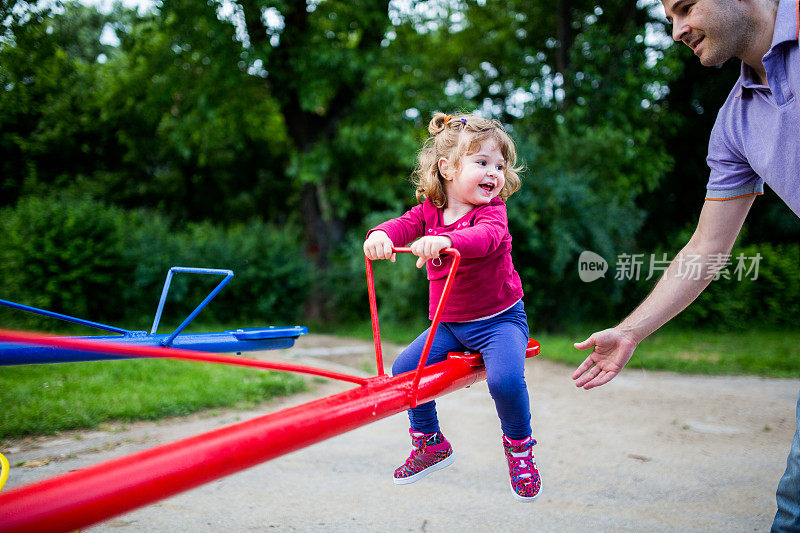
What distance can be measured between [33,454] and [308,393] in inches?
86.1

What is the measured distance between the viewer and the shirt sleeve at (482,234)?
70.6 inches

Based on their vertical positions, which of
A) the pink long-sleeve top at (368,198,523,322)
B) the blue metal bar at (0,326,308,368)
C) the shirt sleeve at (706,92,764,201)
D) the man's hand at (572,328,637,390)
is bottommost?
the man's hand at (572,328,637,390)

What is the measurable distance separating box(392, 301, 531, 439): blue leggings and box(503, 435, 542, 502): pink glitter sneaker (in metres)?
0.03

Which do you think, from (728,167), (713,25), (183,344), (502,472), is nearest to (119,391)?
(183,344)

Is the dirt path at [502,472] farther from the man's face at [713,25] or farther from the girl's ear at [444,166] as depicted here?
the man's face at [713,25]

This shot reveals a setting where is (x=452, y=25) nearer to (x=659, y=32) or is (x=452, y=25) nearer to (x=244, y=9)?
(x=659, y=32)

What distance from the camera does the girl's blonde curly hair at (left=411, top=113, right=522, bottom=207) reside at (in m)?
2.12

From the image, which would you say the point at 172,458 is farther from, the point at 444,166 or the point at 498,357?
the point at 444,166

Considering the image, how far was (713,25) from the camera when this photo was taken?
1.74 m

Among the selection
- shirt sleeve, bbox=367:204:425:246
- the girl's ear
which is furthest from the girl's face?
shirt sleeve, bbox=367:204:425:246

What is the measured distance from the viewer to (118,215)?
31.0 feet

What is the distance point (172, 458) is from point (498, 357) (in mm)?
1091

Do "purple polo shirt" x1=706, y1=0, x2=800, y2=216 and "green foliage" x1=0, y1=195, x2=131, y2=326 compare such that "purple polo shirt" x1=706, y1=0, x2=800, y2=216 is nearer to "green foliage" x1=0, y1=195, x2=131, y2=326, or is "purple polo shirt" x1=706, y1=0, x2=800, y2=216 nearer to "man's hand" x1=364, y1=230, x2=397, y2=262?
"man's hand" x1=364, y1=230, x2=397, y2=262

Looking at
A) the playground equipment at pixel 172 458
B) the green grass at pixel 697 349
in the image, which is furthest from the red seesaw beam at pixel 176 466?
the green grass at pixel 697 349
